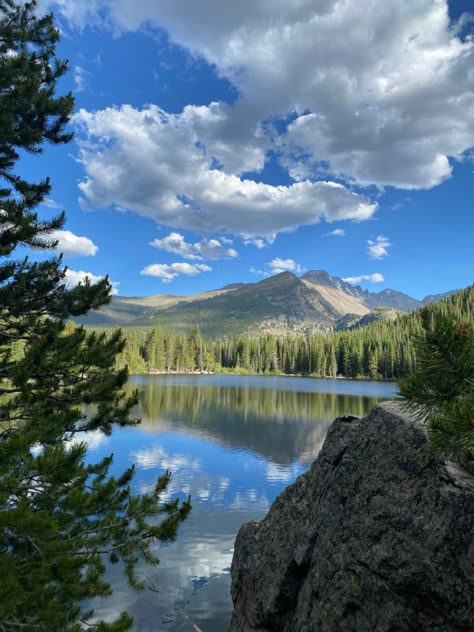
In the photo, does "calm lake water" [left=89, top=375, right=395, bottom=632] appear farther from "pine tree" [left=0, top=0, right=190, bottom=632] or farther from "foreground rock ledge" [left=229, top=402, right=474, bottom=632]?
"pine tree" [left=0, top=0, right=190, bottom=632]

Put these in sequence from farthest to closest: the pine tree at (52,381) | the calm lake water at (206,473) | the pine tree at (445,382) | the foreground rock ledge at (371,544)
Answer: the calm lake water at (206,473)
the pine tree at (52,381)
the foreground rock ledge at (371,544)
the pine tree at (445,382)

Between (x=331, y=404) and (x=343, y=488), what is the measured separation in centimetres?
7058

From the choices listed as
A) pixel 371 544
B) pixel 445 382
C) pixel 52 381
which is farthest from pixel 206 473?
pixel 445 382

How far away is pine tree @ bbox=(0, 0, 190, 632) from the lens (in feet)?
19.9

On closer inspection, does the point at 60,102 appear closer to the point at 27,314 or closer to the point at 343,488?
the point at 27,314

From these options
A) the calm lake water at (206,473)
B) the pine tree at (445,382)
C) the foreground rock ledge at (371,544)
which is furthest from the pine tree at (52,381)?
the calm lake water at (206,473)

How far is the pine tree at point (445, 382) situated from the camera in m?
3.34

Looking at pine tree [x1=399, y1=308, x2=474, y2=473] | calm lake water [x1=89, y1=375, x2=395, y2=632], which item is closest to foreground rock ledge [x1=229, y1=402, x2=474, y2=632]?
calm lake water [x1=89, y1=375, x2=395, y2=632]

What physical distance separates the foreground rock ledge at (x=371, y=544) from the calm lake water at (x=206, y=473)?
1165 mm

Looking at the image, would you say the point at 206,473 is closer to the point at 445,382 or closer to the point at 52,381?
the point at 52,381

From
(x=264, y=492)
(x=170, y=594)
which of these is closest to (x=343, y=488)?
(x=170, y=594)

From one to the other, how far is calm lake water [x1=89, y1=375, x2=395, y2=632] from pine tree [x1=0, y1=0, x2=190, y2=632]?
534 cm

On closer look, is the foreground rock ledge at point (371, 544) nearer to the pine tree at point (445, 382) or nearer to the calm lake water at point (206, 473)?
the calm lake water at point (206, 473)

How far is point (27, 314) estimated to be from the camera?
9609 mm
